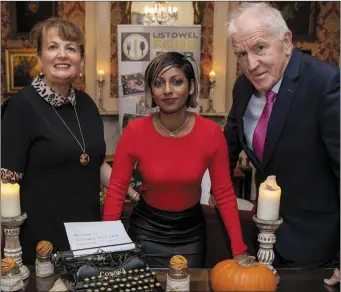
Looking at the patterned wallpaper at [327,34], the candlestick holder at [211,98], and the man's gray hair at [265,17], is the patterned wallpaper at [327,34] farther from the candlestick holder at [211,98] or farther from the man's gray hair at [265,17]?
the man's gray hair at [265,17]

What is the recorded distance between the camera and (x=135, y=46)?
6.60 meters

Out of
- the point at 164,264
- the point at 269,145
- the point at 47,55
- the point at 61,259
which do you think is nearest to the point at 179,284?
the point at 61,259

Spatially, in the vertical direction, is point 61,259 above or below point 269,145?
below

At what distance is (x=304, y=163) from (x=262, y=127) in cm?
24

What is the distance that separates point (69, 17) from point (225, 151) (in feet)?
18.7

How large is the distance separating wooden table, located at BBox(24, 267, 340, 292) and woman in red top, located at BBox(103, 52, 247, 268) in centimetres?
30

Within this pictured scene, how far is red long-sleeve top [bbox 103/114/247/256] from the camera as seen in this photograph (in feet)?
6.73

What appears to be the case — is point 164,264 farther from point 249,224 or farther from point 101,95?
point 101,95

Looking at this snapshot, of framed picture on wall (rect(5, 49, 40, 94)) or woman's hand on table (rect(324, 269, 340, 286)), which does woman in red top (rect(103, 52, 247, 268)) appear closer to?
woman's hand on table (rect(324, 269, 340, 286))

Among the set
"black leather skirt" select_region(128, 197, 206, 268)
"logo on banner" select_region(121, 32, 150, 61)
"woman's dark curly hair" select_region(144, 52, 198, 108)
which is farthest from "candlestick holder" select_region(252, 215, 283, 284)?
"logo on banner" select_region(121, 32, 150, 61)

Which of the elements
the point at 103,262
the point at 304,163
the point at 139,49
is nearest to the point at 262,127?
the point at 304,163

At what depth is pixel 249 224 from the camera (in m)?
3.29

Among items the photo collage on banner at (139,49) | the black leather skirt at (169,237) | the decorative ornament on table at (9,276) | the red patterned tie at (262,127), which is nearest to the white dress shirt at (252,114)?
the red patterned tie at (262,127)

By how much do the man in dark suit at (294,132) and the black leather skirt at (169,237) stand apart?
0.38m
